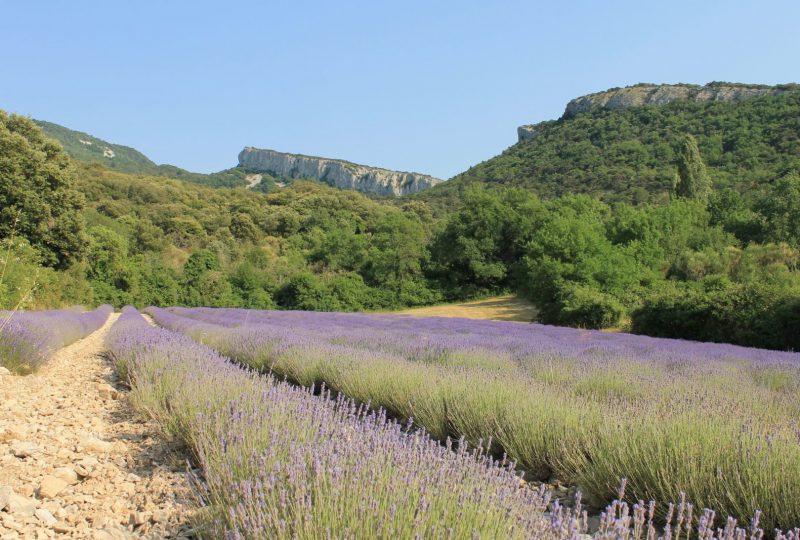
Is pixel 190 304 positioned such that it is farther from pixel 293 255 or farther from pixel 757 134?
pixel 757 134

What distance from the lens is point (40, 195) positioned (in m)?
19.2

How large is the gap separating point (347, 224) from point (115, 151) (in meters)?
65.0

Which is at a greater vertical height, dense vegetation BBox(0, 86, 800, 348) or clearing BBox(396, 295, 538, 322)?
dense vegetation BBox(0, 86, 800, 348)

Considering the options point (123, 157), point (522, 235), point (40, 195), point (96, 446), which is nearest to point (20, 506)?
point (96, 446)

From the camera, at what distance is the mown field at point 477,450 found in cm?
147

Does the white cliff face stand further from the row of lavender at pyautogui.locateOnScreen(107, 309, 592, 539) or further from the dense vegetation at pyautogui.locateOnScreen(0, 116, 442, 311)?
the row of lavender at pyautogui.locateOnScreen(107, 309, 592, 539)

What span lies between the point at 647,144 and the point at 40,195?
4828 cm

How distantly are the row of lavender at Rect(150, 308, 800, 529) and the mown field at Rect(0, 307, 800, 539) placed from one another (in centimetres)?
1

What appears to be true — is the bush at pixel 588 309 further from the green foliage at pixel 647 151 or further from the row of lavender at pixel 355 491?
the green foliage at pixel 647 151

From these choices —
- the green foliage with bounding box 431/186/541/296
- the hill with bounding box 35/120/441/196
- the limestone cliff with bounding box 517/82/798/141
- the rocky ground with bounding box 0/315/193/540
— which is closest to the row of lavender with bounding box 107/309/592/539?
the rocky ground with bounding box 0/315/193/540

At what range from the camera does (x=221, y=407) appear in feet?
9.59

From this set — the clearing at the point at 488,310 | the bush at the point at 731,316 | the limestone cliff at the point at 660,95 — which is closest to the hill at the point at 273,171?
the limestone cliff at the point at 660,95

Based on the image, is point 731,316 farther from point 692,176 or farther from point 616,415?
point 692,176

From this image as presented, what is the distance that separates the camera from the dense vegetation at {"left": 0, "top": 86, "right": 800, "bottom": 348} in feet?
60.4
